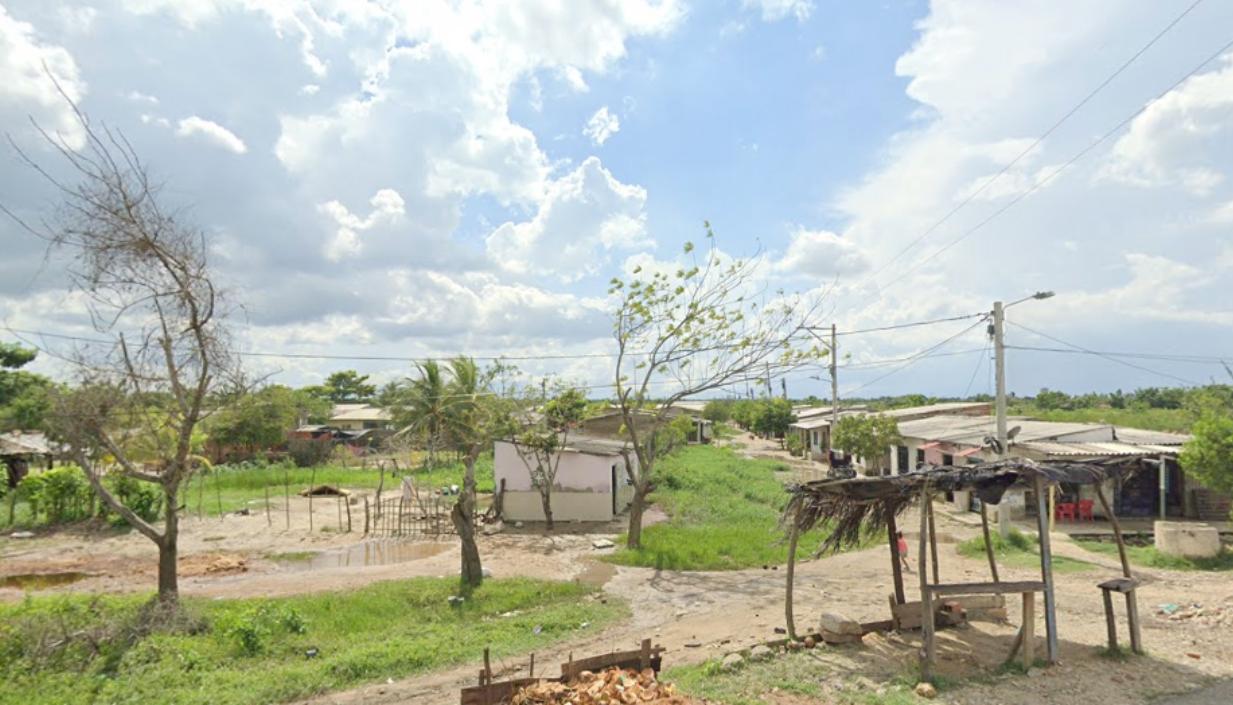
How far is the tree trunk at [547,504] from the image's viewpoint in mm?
23128

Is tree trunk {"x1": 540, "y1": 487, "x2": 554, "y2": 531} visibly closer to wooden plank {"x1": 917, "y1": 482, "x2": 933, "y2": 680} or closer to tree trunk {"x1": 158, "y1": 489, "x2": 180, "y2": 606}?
tree trunk {"x1": 158, "y1": 489, "x2": 180, "y2": 606}

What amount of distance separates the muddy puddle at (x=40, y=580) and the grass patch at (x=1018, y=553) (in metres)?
22.1

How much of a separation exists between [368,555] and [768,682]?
14.0m

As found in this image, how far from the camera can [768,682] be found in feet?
28.3

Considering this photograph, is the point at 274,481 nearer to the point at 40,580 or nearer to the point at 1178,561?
the point at 40,580

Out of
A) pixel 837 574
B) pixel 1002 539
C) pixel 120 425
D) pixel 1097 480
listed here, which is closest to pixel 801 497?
pixel 1097 480

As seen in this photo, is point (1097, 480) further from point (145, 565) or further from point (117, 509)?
point (145, 565)

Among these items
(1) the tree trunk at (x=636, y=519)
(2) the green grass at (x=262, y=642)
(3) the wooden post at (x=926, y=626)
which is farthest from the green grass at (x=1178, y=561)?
(2) the green grass at (x=262, y=642)

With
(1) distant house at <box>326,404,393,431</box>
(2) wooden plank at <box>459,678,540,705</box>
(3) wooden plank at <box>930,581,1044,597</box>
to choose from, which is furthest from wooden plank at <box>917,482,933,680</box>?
(1) distant house at <box>326,404,393,431</box>

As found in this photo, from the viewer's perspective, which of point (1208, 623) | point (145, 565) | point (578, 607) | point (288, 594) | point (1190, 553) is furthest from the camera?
point (145, 565)

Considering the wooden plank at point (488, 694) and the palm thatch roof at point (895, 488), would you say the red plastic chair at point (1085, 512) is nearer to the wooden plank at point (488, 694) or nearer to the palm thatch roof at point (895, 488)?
the palm thatch roof at point (895, 488)

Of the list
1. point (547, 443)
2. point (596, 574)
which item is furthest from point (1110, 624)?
point (547, 443)

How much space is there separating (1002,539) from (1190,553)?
389 cm

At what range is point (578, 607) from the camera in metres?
12.9
